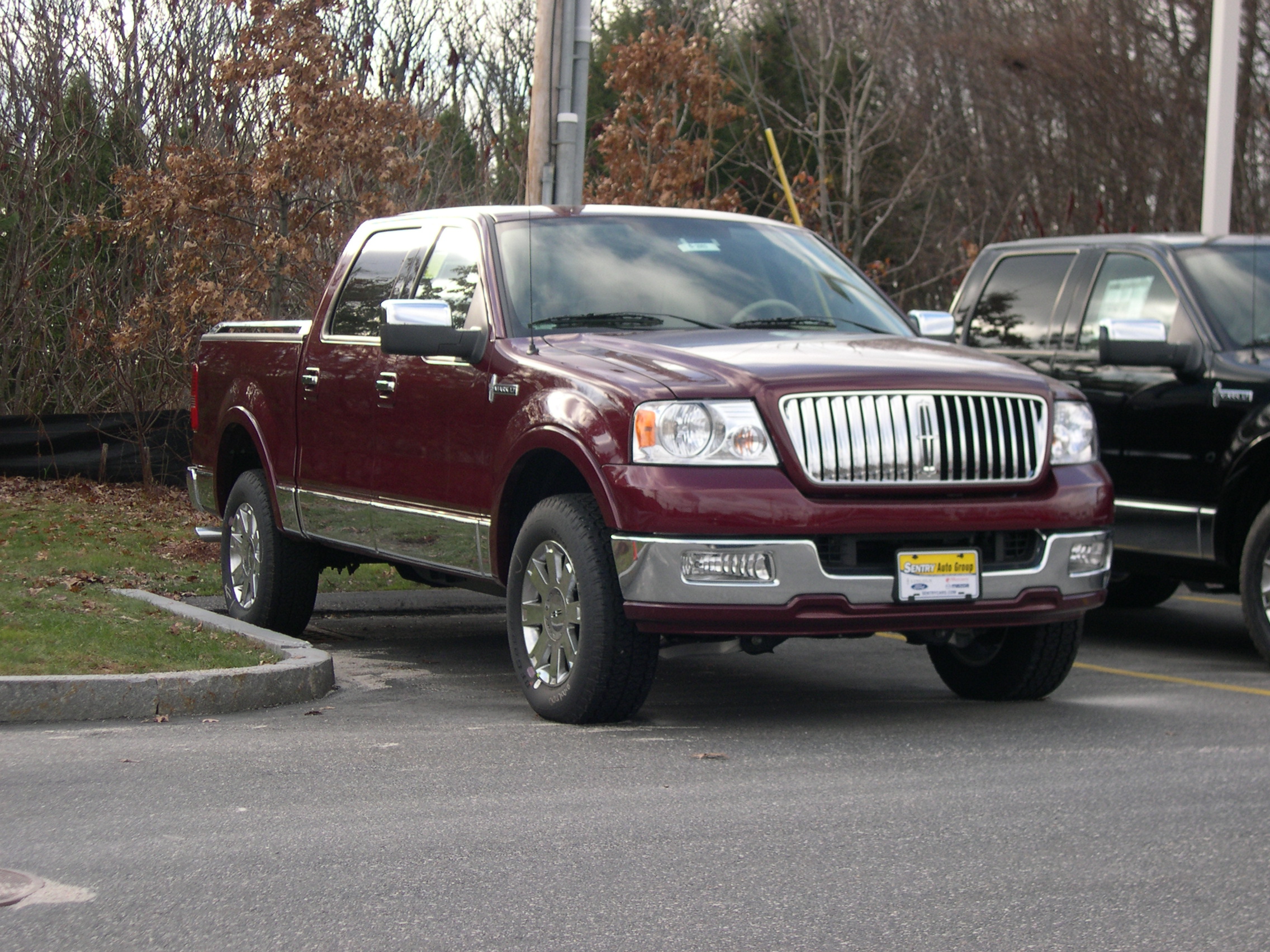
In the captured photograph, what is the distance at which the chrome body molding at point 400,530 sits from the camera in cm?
730

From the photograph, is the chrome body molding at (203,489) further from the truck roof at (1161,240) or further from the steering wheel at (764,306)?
the truck roof at (1161,240)

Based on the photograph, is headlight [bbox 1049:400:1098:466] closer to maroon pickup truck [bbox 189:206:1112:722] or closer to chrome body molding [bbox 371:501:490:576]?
maroon pickup truck [bbox 189:206:1112:722]

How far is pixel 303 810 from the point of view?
527 centimetres

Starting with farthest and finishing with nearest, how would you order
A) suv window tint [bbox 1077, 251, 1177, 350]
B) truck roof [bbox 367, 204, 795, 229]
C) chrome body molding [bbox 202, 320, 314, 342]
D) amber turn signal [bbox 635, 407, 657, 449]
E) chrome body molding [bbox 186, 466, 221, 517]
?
chrome body molding [bbox 186, 466, 221, 517] → suv window tint [bbox 1077, 251, 1177, 350] → chrome body molding [bbox 202, 320, 314, 342] → truck roof [bbox 367, 204, 795, 229] → amber turn signal [bbox 635, 407, 657, 449]

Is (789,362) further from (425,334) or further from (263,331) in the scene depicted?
(263,331)

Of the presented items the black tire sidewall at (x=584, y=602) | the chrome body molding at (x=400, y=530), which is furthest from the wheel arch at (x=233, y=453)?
the black tire sidewall at (x=584, y=602)

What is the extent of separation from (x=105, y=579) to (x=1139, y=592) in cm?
656

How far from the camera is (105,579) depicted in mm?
10461

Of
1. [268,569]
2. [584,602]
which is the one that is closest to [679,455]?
[584,602]

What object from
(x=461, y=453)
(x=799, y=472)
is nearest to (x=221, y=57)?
(x=461, y=453)

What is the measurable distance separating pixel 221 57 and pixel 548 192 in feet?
10.2

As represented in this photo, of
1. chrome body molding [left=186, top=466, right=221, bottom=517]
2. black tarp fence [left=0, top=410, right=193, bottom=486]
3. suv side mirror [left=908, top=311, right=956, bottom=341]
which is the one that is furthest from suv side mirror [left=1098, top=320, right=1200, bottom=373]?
black tarp fence [left=0, top=410, right=193, bottom=486]

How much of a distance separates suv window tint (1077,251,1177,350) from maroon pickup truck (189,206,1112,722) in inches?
79.3

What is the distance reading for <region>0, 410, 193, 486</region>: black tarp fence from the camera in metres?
16.1
